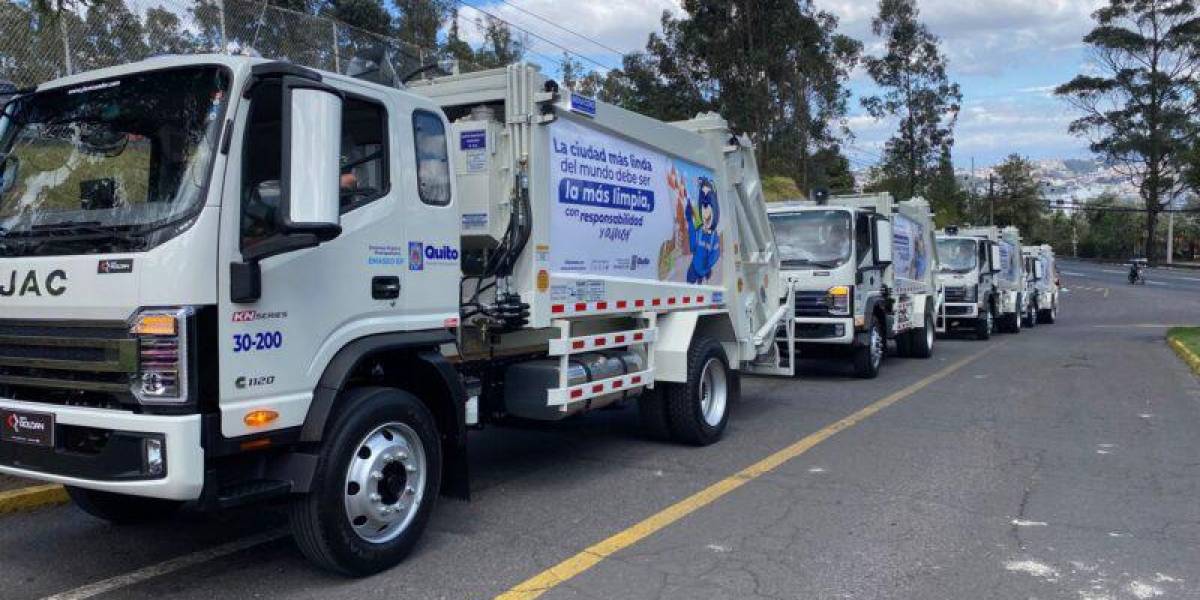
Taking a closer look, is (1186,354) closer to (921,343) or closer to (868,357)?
(921,343)

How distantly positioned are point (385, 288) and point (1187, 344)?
16.5 m

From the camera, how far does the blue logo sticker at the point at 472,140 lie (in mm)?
5754

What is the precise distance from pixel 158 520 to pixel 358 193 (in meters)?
2.59

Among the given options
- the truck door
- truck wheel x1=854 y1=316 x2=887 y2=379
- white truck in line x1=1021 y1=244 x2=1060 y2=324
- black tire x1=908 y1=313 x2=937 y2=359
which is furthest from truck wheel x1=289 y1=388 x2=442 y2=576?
white truck in line x1=1021 y1=244 x2=1060 y2=324

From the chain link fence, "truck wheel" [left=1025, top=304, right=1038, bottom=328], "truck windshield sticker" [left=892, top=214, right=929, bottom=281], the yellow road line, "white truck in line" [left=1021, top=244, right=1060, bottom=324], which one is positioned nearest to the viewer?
the yellow road line

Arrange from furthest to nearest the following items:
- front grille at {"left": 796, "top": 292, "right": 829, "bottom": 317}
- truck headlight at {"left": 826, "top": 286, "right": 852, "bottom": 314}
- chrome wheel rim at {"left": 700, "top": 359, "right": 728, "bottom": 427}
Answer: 1. front grille at {"left": 796, "top": 292, "right": 829, "bottom": 317}
2. truck headlight at {"left": 826, "top": 286, "right": 852, "bottom": 314}
3. chrome wheel rim at {"left": 700, "top": 359, "right": 728, "bottom": 427}

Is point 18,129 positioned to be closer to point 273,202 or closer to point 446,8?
→ point 273,202

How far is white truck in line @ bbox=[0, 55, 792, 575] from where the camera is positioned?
369cm

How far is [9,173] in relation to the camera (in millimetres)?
4336

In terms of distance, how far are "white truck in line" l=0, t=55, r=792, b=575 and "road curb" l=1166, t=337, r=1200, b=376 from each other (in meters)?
11.9

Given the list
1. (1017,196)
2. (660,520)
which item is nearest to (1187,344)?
(660,520)

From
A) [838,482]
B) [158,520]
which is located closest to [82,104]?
[158,520]

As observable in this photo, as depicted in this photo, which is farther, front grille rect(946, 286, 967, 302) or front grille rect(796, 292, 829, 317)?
front grille rect(946, 286, 967, 302)

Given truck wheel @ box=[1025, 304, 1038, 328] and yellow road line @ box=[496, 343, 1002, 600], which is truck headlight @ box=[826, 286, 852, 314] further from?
truck wheel @ box=[1025, 304, 1038, 328]
